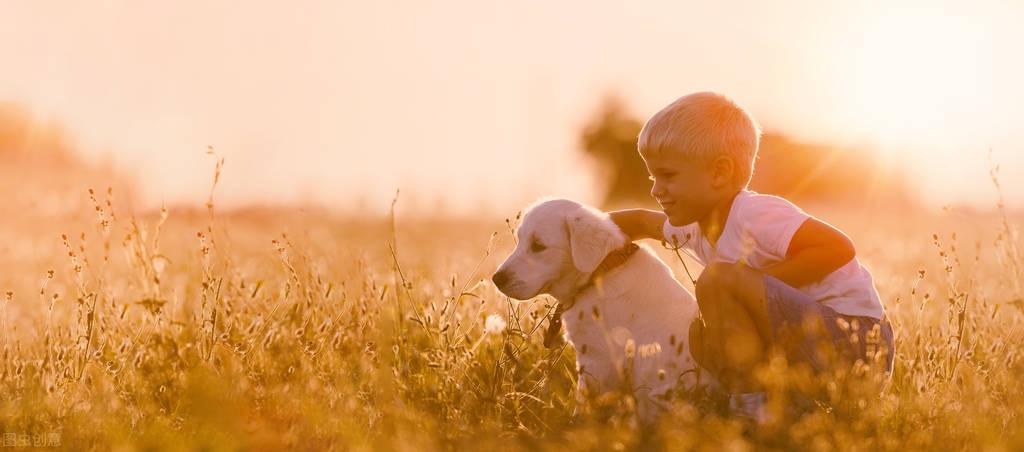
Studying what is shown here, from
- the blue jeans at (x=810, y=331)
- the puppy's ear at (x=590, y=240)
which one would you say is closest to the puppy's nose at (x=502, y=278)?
the puppy's ear at (x=590, y=240)

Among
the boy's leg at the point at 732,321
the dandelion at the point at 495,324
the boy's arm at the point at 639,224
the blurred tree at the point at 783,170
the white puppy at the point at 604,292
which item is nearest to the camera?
the boy's leg at the point at 732,321

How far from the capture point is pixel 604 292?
4.55 m

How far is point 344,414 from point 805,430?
179 cm

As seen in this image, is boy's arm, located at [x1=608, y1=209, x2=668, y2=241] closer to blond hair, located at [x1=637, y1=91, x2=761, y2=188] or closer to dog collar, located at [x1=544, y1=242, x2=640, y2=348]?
dog collar, located at [x1=544, y1=242, x2=640, y2=348]

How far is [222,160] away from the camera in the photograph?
4145 millimetres

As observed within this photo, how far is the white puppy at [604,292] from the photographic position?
167 inches

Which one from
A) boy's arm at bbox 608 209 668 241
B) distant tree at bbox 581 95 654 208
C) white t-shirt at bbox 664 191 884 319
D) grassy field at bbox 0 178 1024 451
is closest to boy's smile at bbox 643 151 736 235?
white t-shirt at bbox 664 191 884 319

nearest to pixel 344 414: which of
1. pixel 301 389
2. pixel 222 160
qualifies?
pixel 301 389

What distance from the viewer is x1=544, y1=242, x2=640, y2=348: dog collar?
179 inches

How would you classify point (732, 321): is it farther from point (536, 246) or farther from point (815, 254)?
point (536, 246)

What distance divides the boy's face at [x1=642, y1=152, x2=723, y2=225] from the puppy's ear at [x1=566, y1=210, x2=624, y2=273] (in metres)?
0.28

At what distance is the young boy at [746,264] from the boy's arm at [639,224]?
26cm

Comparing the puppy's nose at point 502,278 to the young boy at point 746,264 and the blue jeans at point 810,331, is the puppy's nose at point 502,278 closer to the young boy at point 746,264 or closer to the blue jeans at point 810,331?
the young boy at point 746,264

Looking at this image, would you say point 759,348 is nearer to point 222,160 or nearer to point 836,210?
point 222,160
